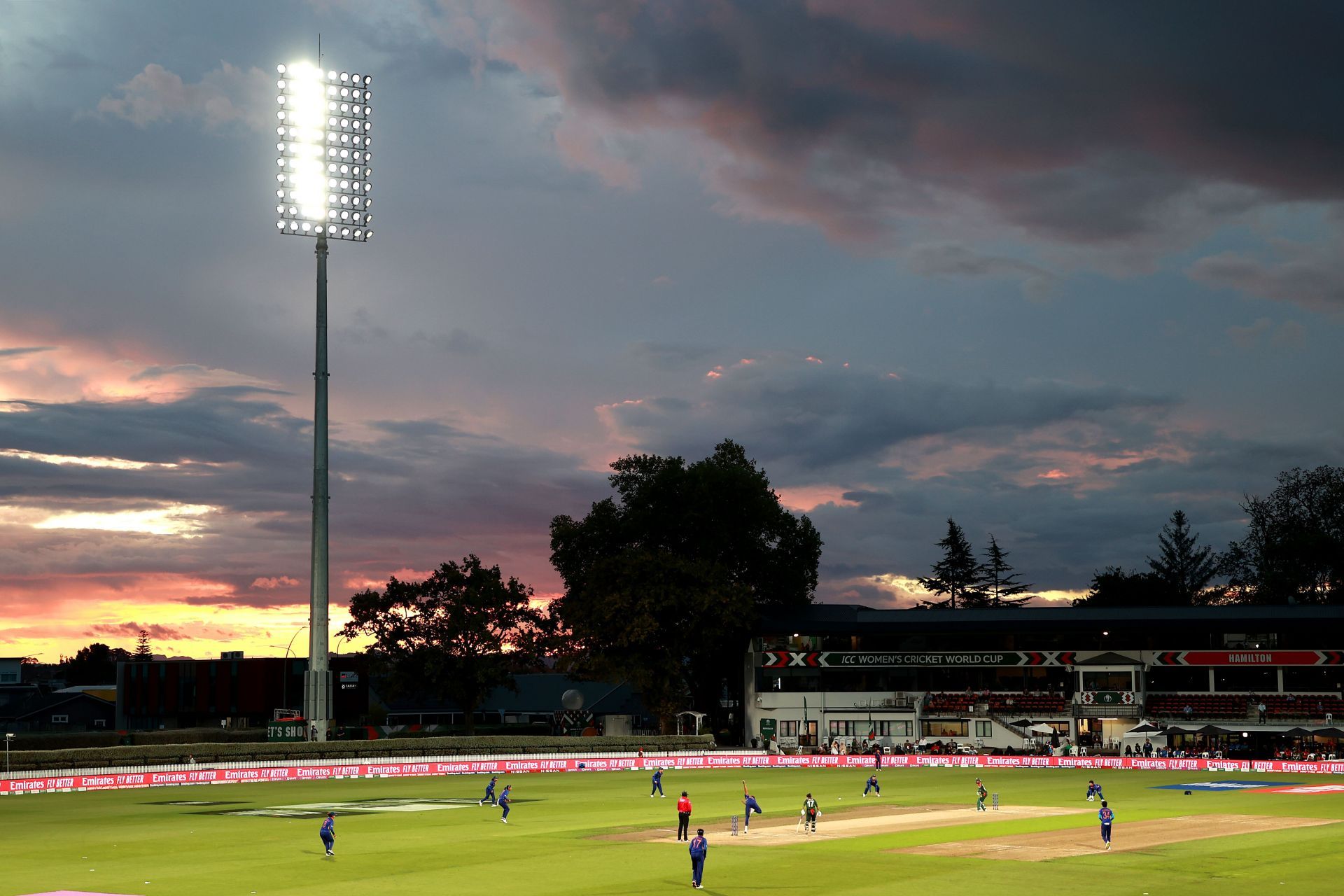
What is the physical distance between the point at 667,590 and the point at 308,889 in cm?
7370

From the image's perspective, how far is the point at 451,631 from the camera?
112625 millimetres

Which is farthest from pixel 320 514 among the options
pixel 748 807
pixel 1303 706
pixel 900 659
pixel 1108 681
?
pixel 1303 706

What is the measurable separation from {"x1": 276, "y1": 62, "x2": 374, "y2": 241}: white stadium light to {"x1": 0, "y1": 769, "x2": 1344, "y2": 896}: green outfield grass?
3059cm

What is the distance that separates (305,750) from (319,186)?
3152 centimetres

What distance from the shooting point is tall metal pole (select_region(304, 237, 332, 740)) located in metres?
74.1

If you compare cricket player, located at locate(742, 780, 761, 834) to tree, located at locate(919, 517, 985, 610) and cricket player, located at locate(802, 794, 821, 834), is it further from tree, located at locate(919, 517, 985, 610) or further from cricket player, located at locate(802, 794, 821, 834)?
tree, located at locate(919, 517, 985, 610)

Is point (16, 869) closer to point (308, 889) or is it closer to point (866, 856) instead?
point (308, 889)

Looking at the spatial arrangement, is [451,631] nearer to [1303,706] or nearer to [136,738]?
[136,738]

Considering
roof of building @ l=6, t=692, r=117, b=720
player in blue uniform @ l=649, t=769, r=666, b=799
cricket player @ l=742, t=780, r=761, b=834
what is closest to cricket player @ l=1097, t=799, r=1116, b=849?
cricket player @ l=742, t=780, r=761, b=834

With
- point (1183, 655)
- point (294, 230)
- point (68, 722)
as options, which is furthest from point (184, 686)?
point (1183, 655)

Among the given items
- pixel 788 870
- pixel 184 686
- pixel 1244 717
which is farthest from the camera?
pixel 184 686

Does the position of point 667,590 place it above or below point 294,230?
below

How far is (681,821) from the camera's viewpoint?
143 ft

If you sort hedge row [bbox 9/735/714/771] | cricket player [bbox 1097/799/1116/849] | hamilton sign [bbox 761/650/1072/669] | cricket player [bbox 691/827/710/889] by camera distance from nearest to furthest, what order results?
cricket player [bbox 691/827/710/889], cricket player [bbox 1097/799/1116/849], hedge row [bbox 9/735/714/771], hamilton sign [bbox 761/650/1072/669]
